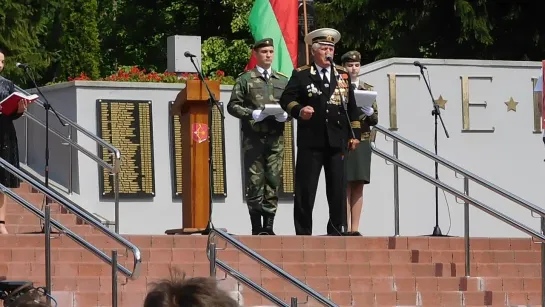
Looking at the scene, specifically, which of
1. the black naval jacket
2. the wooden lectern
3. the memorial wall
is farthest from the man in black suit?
the memorial wall

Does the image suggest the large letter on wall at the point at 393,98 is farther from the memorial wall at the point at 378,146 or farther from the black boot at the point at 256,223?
the black boot at the point at 256,223

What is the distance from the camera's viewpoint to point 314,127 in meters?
12.7

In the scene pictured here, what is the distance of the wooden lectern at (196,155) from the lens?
522 inches

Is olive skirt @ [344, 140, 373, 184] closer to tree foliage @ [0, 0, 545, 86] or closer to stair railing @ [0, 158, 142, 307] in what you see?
stair railing @ [0, 158, 142, 307]

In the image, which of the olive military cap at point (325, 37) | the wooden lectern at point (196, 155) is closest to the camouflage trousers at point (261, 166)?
the wooden lectern at point (196, 155)

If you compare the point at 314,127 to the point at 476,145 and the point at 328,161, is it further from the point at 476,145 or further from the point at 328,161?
the point at 476,145

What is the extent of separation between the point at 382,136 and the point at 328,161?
12.3 feet

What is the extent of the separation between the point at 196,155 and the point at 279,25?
4.78 meters

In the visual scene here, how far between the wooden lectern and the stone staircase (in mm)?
940

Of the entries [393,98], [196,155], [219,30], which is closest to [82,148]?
[196,155]

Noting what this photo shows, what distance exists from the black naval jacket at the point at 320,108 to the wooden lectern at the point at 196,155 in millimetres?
843

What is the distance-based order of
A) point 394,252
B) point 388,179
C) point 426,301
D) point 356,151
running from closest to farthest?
point 426,301 < point 394,252 < point 356,151 < point 388,179

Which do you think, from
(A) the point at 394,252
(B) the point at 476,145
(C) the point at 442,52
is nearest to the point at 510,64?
(B) the point at 476,145

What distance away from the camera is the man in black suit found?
41.7ft
